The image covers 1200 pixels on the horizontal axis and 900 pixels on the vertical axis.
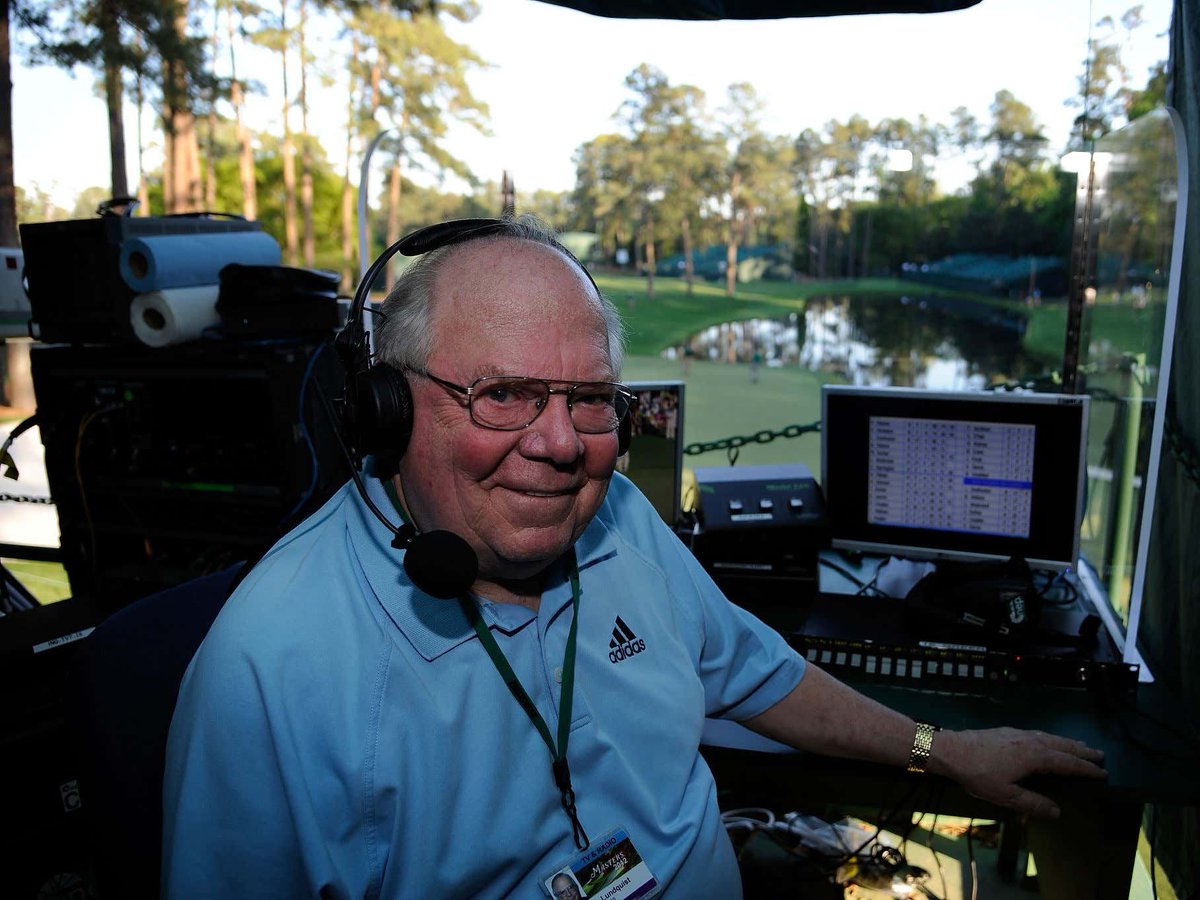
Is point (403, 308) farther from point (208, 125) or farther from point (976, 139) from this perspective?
point (208, 125)

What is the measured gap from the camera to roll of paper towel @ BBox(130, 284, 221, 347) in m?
1.90

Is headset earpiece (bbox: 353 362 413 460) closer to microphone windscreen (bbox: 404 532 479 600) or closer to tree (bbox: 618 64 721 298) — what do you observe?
microphone windscreen (bbox: 404 532 479 600)

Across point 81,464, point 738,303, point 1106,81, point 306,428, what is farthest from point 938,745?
point 738,303

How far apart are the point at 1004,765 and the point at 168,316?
1984mm

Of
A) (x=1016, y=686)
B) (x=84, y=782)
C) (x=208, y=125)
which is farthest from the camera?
(x=208, y=125)

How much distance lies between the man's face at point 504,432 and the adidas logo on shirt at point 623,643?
0.20m

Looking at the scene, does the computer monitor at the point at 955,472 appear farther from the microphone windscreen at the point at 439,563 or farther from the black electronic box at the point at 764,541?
the microphone windscreen at the point at 439,563

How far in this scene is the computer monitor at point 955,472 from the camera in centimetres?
194

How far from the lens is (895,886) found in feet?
7.80

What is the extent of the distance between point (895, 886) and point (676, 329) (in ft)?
11.2

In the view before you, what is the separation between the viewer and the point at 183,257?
1.99 metres

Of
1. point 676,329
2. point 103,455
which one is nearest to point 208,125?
point 676,329

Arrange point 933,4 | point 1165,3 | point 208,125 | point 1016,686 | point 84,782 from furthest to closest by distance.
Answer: point 208,125 < point 1165,3 < point 933,4 < point 1016,686 < point 84,782

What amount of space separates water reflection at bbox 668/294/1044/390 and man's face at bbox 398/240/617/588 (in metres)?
4.26
